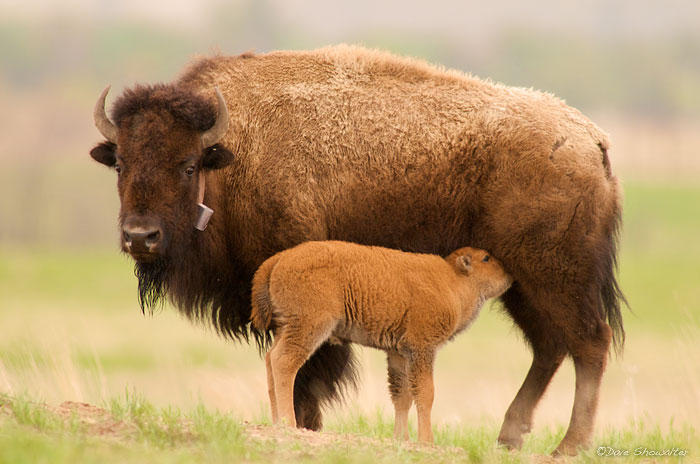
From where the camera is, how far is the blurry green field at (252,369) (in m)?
5.12

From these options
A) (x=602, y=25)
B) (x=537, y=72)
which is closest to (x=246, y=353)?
(x=537, y=72)

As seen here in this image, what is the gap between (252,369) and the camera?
62.5ft

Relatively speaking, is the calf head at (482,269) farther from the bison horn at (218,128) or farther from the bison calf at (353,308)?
the bison horn at (218,128)

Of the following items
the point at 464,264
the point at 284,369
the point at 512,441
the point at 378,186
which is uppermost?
the point at 378,186

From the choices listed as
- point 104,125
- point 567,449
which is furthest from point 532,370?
point 104,125

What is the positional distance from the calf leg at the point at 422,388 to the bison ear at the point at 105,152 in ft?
8.35

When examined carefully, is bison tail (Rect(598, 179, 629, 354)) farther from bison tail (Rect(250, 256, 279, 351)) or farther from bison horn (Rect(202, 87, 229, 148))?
bison horn (Rect(202, 87, 229, 148))

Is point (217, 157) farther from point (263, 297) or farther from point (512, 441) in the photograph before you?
point (512, 441)

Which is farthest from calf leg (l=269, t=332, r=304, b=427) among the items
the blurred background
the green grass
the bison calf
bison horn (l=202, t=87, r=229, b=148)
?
bison horn (l=202, t=87, r=229, b=148)

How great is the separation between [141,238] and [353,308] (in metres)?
1.45

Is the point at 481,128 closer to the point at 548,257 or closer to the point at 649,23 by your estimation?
the point at 548,257

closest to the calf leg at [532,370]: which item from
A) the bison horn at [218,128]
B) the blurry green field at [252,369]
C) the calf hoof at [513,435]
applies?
the calf hoof at [513,435]

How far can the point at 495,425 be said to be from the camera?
845cm

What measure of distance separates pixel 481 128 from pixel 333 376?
7.08 ft
